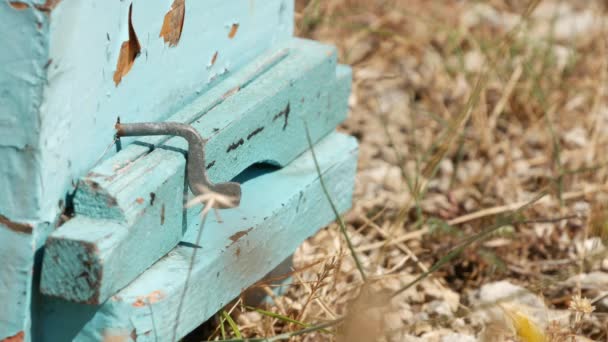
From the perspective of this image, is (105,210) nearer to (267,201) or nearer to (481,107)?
(267,201)

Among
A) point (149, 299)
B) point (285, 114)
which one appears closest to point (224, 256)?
point (149, 299)

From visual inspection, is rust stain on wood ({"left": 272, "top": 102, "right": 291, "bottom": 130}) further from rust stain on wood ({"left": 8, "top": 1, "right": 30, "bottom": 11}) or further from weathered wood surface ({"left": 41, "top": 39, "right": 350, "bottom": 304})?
rust stain on wood ({"left": 8, "top": 1, "right": 30, "bottom": 11})

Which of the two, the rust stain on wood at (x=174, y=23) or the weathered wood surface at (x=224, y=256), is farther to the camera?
the rust stain on wood at (x=174, y=23)

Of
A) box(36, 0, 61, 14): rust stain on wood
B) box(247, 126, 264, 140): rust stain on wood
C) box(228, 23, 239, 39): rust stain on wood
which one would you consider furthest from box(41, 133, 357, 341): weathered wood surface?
box(36, 0, 61, 14): rust stain on wood

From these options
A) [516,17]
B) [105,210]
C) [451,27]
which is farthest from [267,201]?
[516,17]

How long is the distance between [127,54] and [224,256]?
307 mm

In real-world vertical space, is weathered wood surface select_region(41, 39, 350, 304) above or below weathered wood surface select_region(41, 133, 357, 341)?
above

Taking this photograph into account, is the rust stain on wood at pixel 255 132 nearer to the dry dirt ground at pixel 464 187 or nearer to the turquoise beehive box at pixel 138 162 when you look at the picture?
the turquoise beehive box at pixel 138 162

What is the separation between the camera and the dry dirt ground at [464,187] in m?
1.75

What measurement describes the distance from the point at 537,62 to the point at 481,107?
14.1 inches

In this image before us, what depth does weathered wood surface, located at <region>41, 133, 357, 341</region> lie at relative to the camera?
4.31ft

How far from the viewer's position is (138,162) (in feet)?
4.33

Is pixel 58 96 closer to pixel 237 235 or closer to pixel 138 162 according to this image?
pixel 138 162

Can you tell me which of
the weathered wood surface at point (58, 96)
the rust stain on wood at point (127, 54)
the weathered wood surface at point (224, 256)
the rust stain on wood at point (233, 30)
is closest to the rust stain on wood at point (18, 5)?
the weathered wood surface at point (58, 96)
